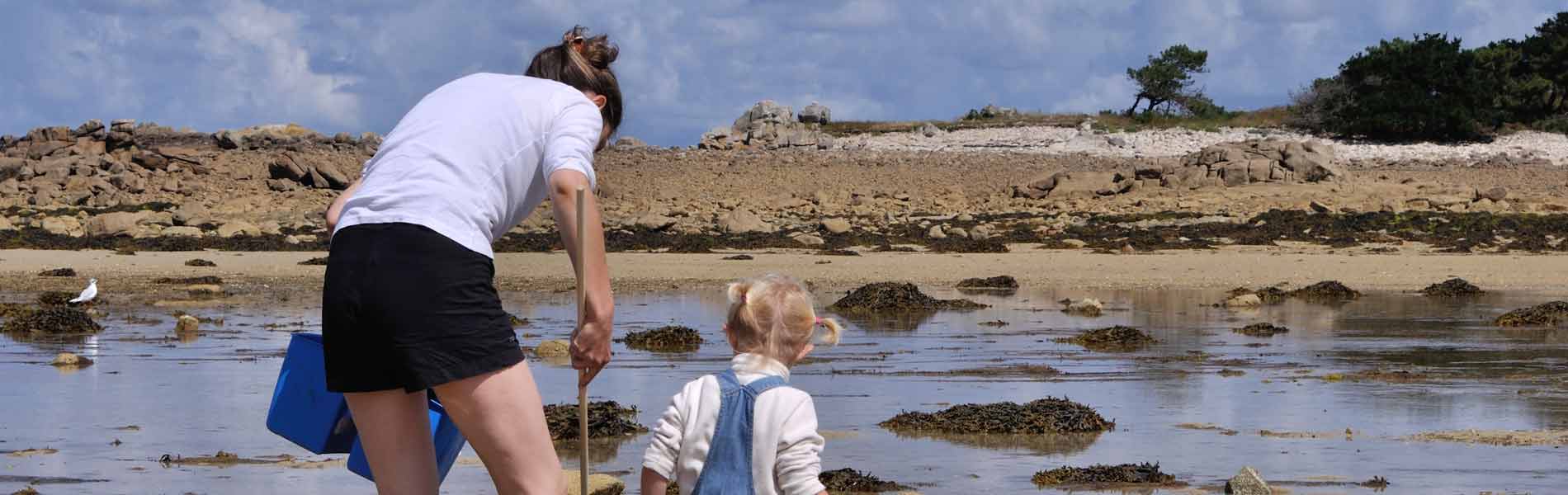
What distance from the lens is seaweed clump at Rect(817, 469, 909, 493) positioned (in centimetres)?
654

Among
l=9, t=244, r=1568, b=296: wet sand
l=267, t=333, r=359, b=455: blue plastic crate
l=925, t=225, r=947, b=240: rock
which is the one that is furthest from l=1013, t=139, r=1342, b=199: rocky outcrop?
l=267, t=333, r=359, b=455: blue plastic crate

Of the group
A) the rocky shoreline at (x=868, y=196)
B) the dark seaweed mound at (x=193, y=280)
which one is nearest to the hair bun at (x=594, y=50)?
the dark seaweed mound at (x=193, y=280)

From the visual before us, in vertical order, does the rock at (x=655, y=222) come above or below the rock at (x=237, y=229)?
above

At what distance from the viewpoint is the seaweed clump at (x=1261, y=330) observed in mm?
13523

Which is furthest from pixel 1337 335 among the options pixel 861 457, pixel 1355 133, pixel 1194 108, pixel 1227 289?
pixel 1194 108

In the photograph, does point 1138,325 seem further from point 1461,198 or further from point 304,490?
point 1461,198

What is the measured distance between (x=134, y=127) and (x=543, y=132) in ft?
176

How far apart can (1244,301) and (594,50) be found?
14.0 m

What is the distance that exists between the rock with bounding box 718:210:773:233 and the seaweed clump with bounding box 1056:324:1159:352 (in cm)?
1622

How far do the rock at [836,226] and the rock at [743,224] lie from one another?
92 centimetres

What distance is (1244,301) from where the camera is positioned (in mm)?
17000

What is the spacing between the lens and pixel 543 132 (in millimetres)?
3711

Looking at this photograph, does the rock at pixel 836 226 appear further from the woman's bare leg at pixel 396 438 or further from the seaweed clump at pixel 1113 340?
the woman's bare leg at pixel 396 438

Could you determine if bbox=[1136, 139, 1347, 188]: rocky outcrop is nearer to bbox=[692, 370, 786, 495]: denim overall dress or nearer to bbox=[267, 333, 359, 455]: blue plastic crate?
bbox=[692, 370, 786, 495]: denim overall dress
